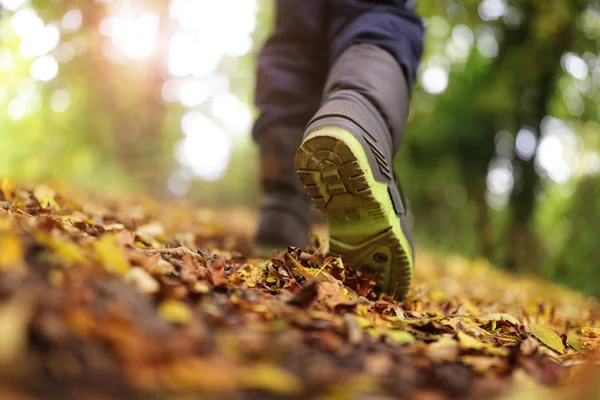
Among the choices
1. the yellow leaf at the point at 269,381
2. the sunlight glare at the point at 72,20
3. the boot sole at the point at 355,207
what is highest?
the sunlight glare at the point at 72,20

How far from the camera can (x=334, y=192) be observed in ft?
4.56

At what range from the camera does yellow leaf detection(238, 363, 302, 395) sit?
0.66 m

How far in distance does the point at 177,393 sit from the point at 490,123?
779cm

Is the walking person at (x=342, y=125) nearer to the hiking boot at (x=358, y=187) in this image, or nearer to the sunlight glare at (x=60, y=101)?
the hiking boot at (x=358, y=187)

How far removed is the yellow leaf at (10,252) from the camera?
761mm

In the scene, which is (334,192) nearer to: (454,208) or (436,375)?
(436,375)

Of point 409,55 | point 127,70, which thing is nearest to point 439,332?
point 409,55

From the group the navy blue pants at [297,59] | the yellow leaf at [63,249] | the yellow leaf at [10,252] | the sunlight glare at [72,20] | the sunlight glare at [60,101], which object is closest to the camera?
the yellow leaf at [10,252]

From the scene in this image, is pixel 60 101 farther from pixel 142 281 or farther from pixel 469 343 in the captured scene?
pixel 469 343

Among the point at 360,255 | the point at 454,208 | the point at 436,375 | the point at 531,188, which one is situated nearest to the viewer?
the point at 436,375

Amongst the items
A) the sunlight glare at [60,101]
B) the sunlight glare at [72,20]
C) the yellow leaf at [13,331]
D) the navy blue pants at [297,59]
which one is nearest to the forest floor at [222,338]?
the yellow leaf at [13,331]

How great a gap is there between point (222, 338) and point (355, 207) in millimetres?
723

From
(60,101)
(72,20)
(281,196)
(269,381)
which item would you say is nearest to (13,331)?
(269,381)


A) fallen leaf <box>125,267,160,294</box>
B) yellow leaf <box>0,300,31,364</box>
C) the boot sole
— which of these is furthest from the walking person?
yellow leaf <box>0,300,31,364</box>
